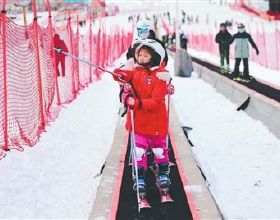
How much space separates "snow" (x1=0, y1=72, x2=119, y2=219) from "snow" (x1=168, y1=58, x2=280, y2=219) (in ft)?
5.00

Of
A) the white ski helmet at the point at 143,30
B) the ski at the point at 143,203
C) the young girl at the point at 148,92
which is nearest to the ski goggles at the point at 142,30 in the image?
the white ski helmet at the point at 143,30

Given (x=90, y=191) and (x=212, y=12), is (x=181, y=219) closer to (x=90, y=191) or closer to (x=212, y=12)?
(x=90, y=191)

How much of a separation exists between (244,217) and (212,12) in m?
118

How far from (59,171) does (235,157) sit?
→ 264 cm

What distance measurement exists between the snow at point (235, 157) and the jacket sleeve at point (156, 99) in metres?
1.31

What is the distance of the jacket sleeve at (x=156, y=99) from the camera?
5660 millimetres

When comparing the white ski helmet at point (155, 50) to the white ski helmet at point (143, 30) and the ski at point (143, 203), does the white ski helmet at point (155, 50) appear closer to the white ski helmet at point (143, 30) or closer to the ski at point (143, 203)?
the ski at point (143, 203)

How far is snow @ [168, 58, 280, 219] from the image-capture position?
5.99 meters

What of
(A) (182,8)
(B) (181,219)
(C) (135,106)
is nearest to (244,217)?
(B) (181,219)

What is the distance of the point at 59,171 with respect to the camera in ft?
23.9

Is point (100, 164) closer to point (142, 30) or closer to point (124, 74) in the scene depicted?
point (142, 30)

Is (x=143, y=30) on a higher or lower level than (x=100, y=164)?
higher

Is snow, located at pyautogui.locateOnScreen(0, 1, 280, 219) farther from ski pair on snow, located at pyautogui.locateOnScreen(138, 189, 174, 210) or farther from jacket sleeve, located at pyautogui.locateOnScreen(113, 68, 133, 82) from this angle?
jacket sleeve, located at pyautogui.locateOnScreen(113, 68, 133, 82)

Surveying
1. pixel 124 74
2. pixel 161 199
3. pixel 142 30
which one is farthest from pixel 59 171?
pixel 142 30
